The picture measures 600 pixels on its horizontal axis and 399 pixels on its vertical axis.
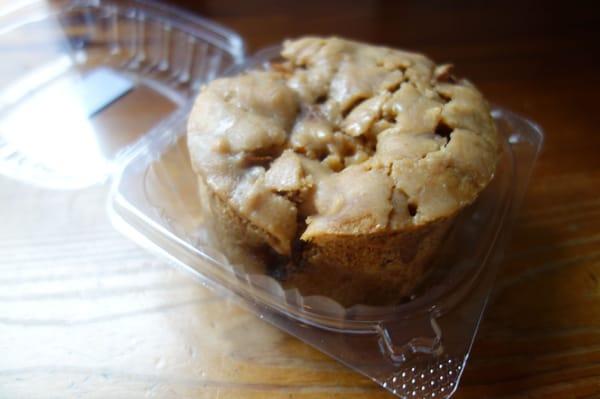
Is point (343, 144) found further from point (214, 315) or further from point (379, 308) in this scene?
point (214, 315)

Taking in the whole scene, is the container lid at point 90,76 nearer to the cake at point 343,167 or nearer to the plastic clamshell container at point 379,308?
the plastic clamshell container at point 379,308

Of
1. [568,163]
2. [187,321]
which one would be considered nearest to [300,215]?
[187,321]

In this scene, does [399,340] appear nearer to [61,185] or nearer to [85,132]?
[61,185]

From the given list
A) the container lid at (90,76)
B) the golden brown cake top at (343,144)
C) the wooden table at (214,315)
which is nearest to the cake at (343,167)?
the golden brown cake top at (343,144)

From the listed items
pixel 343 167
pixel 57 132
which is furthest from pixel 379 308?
pixel 57 132

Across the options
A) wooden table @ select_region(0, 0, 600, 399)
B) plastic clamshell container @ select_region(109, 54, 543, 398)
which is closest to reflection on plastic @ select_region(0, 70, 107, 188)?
wooden table @ select_region(0, 0, 600, 399)

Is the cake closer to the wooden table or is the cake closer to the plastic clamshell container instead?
the plastic clamshell container

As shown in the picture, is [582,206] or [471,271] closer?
[471,271]
